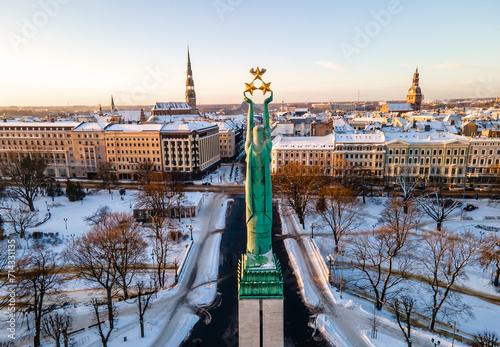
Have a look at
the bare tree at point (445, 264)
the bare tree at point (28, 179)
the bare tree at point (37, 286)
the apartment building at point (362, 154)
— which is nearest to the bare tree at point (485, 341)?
the bare tree at point (445, 264)

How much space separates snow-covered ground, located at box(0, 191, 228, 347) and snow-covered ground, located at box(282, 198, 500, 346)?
35.0ft

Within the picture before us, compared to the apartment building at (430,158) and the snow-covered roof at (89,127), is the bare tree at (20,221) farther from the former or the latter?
the apartment building at (430,158)

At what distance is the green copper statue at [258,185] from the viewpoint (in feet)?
54.0

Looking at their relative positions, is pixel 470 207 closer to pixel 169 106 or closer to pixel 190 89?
pixel 169 106

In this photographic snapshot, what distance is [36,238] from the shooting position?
49.2 meters

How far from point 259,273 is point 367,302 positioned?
2142cm

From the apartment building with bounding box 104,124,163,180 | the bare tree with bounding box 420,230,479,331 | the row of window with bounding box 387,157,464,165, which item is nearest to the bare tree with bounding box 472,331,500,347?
the bare tree with bounding box 420,230,479,331

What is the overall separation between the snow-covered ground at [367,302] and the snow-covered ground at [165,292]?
1067 cm

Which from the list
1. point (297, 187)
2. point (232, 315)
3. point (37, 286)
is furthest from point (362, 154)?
point (37, 286)

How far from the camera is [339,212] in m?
45.6

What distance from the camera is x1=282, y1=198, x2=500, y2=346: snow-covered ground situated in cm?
2791

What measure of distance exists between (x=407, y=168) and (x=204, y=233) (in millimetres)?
53672

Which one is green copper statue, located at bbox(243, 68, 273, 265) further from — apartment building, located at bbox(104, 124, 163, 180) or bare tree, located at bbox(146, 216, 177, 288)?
apartment building, located at bbox(104, 124, 163, 180)

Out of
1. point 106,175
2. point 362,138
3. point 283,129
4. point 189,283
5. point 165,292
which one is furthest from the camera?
point 283,129
